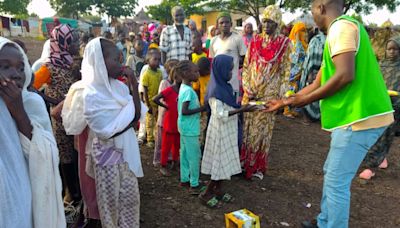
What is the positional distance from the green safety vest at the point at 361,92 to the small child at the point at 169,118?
2.12m

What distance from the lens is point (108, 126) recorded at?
242cm

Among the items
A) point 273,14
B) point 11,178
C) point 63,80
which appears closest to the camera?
point 11,178

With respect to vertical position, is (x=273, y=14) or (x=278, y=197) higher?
(x=273, y=14)

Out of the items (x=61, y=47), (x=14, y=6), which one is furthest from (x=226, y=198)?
(x=14, y=6)

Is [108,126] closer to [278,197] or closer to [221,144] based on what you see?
[221,144]

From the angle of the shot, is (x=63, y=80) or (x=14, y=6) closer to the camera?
(x=63, y=80)

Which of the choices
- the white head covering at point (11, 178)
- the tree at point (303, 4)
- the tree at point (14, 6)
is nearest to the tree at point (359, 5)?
the tree at point (303, 4)

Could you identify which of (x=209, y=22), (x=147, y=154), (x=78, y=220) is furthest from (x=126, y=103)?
(x=209, y=22)

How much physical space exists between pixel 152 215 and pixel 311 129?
15.1ft

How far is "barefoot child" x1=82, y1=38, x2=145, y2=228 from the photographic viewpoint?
2.38 meters

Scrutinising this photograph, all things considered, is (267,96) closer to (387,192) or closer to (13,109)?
(387,192)

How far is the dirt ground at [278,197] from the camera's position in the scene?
3.37m

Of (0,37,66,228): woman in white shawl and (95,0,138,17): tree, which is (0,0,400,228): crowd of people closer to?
(0,37,66,228): woman in white shawl

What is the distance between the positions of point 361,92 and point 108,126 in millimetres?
1916
